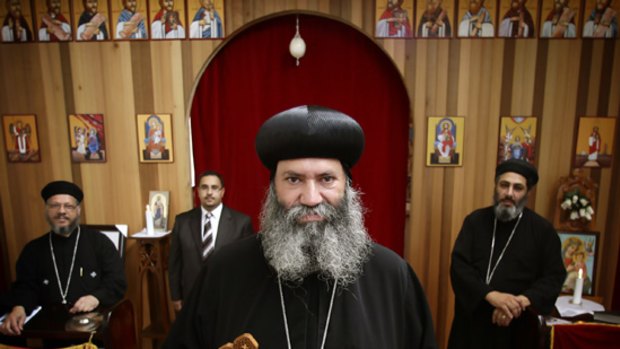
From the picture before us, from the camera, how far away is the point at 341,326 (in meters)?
1.50

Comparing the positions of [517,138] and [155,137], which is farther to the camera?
[155,137]

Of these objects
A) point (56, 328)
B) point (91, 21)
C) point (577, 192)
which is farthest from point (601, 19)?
point (56, 328)

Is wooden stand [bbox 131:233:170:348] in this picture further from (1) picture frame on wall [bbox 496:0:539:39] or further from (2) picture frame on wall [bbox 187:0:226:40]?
(1) picture frame on wall [bbox 496:0:539:39]

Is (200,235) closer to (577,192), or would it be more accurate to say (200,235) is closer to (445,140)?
(445,140)

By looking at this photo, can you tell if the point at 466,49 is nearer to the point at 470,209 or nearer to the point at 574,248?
the point at 470,209

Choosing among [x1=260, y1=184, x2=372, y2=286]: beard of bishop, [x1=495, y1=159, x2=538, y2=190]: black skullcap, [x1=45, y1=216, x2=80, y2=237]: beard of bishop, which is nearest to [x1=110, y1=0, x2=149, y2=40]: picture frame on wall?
[x1=45, y1=216, x2=80, y2=237]: beard of bishop

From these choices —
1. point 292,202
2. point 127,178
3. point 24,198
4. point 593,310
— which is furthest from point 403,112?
point 24,198

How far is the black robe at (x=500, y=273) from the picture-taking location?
2.96 m

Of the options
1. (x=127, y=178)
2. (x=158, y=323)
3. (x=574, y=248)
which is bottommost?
(x=158, y=323)

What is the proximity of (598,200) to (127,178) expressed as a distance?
213 inches

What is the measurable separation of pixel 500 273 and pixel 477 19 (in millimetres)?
2611

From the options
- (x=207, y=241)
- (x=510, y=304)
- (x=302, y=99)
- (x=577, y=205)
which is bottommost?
(x=510, y=304)

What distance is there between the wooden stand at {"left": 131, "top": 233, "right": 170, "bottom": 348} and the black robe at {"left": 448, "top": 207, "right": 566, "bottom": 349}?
3.10 m

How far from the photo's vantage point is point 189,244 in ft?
12.1
